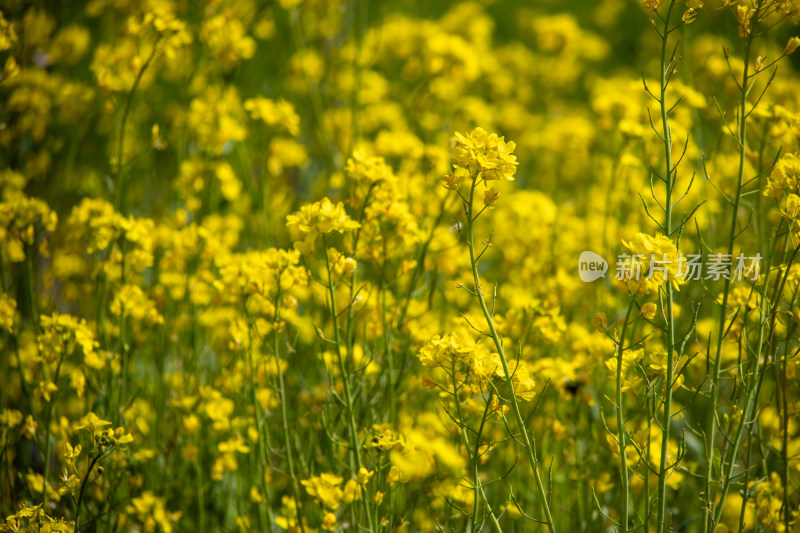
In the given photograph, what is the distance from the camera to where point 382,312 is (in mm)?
1678

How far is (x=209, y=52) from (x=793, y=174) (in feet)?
6.20

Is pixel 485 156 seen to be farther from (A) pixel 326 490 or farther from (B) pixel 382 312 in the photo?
(A) pixel 326 490

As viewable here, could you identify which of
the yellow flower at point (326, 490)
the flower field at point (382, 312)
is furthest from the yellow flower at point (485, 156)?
the yellow flower at point (326, 490)

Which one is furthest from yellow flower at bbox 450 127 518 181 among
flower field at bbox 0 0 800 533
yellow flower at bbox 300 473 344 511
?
yellow flower at bbox 300 473 344 511

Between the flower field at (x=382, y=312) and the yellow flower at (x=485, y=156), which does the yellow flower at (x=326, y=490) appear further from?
the yellow flower at (x=485, y=156)

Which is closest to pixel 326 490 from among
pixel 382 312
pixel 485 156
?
pixel 382 312

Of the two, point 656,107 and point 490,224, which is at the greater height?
point 656,107

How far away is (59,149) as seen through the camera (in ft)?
9.83

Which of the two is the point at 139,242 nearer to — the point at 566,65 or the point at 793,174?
the point at 793,174

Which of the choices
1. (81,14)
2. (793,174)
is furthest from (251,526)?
(81,14)

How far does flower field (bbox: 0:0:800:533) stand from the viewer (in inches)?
52.6

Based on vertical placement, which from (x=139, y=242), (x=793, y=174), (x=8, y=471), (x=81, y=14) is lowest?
(x=8, y=471)

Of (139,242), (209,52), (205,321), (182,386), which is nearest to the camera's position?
(139,242)

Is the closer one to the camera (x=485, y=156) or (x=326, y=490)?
(x=485, y=156)
